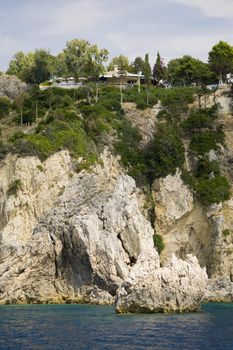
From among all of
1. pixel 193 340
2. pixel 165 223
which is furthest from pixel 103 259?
pixel 193 340

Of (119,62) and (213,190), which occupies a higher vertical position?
(119,62)

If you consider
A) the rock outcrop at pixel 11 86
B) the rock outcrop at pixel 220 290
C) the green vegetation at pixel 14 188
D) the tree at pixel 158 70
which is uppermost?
the tree at pixel 158 70

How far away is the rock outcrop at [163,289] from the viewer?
168 feet

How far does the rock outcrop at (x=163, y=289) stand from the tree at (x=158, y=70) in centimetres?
6217

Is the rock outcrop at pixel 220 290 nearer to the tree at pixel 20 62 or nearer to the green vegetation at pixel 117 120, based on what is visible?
the green vegetation at pixel 117 120

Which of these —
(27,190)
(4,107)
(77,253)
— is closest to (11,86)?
(4,107)

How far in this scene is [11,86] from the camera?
104 meters

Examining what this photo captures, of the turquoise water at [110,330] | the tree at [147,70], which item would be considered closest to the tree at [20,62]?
the tree at [147,70]

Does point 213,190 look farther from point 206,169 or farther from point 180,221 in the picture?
point 180,221

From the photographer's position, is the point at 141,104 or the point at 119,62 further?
the point at 119,62

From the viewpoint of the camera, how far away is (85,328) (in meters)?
44.9

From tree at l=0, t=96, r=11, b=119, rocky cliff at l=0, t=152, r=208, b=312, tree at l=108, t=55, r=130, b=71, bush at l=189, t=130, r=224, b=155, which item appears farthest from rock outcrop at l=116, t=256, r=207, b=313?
tree at l=108, t=55, r=130, b=71

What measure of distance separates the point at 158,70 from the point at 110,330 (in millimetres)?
72658

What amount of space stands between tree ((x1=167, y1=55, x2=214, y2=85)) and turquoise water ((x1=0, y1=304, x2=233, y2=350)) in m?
54.1
